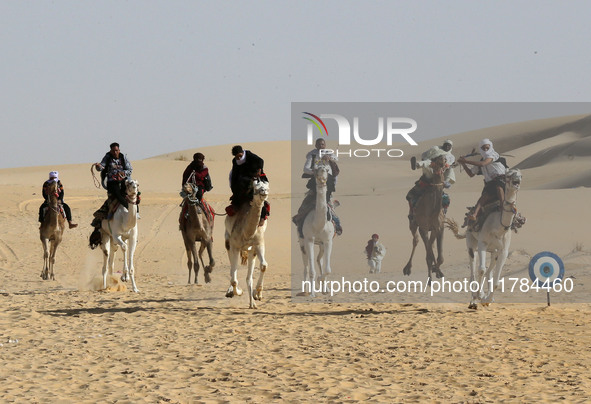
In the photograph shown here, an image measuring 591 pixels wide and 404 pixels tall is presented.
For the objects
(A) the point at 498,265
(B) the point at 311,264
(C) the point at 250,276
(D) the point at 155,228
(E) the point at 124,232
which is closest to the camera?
(C) the point at 250,276

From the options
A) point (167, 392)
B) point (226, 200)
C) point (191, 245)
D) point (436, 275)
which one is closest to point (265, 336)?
point (167, 392)

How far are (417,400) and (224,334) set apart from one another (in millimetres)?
4001

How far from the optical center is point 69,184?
62.9 metres

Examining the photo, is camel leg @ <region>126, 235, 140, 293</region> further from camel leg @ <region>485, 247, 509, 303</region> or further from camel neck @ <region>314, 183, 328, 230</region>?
camel leg @ <region>485, 247, 509, 303</region>

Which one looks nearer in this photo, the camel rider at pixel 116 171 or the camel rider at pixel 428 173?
the camel rider at pixel 116 171

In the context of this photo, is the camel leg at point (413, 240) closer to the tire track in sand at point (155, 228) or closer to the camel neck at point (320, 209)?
the camel neck at point (320, 209)

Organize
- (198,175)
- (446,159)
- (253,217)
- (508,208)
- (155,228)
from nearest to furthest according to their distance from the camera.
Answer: (253,217) < (508,208) < (198,175) < (446,159) < (155,228)

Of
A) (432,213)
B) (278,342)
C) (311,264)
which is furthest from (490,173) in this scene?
(278,342)

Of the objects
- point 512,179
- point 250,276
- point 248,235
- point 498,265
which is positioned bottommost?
point 250,276

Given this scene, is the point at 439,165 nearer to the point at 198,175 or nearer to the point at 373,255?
the point at 373,255

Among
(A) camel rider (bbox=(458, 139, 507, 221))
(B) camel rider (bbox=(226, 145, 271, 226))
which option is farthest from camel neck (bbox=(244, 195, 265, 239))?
(A) camel rider (bbox=(458, 139, 507, 221))

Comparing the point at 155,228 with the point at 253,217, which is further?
the point at 155,228

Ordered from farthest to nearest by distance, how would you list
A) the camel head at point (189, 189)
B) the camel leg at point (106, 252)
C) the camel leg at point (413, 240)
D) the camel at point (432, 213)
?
the camel leg at point (413, 240)
the camel at point (432, 213)
the camel head at point (189, 189)
the camel leg at point (106, 252)

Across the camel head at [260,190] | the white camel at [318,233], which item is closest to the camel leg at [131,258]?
the white camel at [318,233]
